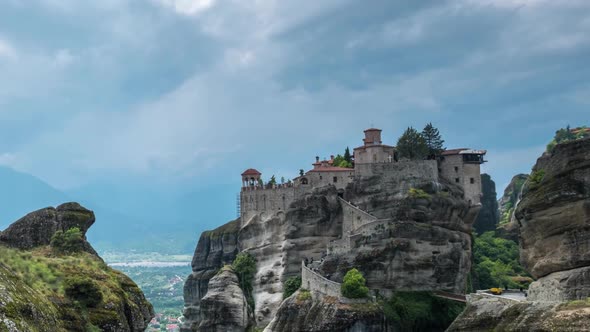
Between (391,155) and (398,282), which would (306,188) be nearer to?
(391,155)

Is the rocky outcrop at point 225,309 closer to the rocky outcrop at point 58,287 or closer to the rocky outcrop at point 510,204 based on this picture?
the rocky outcrop at point 510,204

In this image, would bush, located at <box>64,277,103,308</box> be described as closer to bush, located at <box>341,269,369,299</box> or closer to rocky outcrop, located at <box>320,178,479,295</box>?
bush, located at <box>341,269,369,299</box>

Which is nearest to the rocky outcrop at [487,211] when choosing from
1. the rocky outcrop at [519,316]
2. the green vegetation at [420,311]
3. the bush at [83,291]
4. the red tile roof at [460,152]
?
the red tile roof at [460,152]

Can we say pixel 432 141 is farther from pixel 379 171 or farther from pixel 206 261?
pixel 206 261

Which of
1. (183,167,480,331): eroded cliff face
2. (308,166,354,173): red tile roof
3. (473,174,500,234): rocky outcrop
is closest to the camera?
(183,167,480,331): eroded cliff face

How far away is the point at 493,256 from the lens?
11144cm

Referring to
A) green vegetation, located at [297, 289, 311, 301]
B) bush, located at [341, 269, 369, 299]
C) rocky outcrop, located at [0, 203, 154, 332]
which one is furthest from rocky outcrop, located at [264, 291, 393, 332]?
rocky outcrop, located at [0, 203, 154, 332]

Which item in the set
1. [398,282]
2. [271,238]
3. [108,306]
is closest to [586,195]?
[398,282]

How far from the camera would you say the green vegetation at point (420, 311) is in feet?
274

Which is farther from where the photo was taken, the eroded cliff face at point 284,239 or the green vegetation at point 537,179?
the eroded cliff face at point 284,239

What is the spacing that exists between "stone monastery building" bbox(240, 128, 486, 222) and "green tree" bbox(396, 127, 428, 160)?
176 centimetres

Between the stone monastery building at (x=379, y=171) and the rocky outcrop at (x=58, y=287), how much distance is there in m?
67.8

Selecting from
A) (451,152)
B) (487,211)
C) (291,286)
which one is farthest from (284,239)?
(487,211)

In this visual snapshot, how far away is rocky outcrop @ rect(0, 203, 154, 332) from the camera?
16895 millimetres
